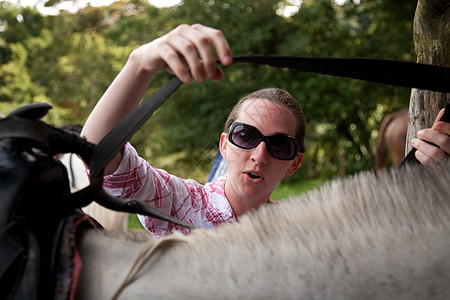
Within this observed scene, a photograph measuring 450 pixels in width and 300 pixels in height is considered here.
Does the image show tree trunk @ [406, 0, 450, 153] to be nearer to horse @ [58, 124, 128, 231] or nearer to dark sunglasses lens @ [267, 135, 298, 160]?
dark sunglasses lens @ [267, 135, 298, 160]

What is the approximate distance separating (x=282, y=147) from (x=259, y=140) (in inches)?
3.6

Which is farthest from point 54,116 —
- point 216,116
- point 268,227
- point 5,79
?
point 268,227

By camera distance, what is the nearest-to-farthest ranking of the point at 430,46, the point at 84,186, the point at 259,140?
the point at 259,140
the point at 430,46
the point at 84,186

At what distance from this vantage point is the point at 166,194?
1.41 m

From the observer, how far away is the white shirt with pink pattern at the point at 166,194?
3.98 ft

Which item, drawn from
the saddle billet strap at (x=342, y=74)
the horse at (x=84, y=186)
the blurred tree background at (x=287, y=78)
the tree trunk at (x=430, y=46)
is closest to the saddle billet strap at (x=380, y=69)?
the saddle billet strap at (x=342, y=74)

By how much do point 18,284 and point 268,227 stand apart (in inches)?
16.8

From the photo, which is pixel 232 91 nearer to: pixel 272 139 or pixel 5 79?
pixel 272 139

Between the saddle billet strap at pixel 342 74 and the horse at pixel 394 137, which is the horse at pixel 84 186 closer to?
the saddle billet strap at pixel 342 74

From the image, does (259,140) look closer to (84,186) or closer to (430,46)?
(430,46)

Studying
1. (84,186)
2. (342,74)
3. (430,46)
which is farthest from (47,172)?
(84,186)

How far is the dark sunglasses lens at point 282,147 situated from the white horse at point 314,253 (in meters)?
0.59

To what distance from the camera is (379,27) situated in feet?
24.9

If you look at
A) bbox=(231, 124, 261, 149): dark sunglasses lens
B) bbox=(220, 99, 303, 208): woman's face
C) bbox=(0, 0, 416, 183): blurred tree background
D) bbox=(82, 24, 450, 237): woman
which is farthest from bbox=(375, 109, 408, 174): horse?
bbox=(231, 124, 261, 149): dark sunglasses lens
